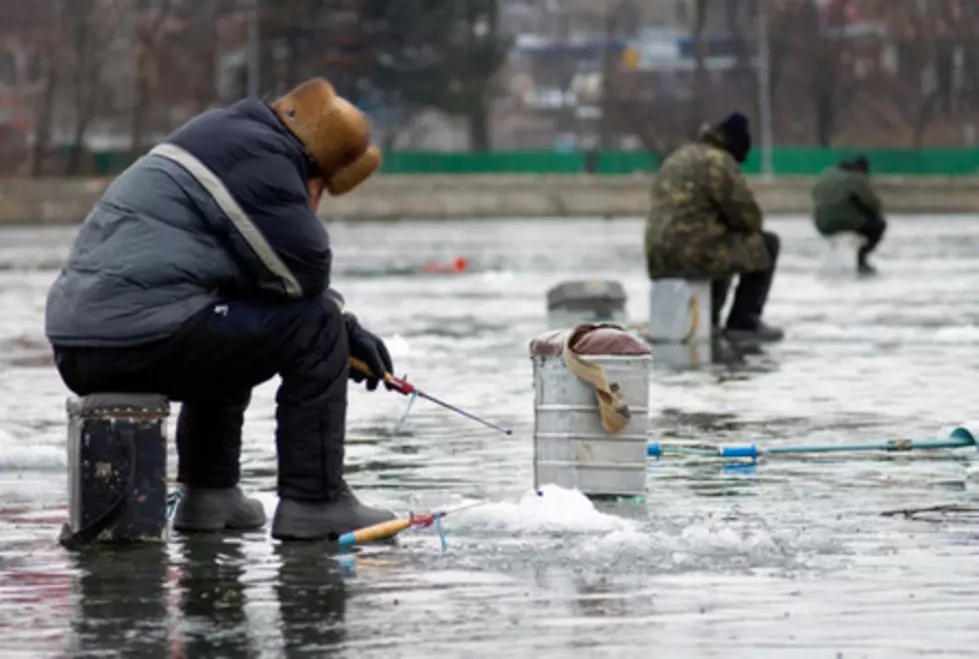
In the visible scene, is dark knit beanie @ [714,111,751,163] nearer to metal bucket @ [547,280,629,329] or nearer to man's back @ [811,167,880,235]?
metal bucket @ [547,280,629,329]

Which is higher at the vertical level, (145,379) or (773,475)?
(145,379)

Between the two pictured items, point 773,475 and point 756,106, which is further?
point 756,106

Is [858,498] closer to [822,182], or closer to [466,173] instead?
[822,182]

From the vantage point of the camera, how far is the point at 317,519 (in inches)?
384

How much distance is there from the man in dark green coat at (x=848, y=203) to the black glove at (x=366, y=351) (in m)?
23.9

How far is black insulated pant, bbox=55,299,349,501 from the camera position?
9.53m

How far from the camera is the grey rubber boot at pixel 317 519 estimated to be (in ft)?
31.9

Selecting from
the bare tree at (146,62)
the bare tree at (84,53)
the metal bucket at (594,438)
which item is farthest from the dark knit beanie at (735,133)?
the bare tree at (84,53)

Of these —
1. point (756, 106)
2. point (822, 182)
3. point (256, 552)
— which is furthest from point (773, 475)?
point (756, 106)

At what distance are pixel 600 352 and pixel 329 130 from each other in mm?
1644

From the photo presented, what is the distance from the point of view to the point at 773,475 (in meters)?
11.9

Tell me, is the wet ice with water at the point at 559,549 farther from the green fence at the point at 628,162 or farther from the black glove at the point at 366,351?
the green fence at the point at 628,162

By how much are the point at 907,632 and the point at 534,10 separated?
169m

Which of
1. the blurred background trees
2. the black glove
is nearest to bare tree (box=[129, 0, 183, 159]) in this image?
the blurred background trees
